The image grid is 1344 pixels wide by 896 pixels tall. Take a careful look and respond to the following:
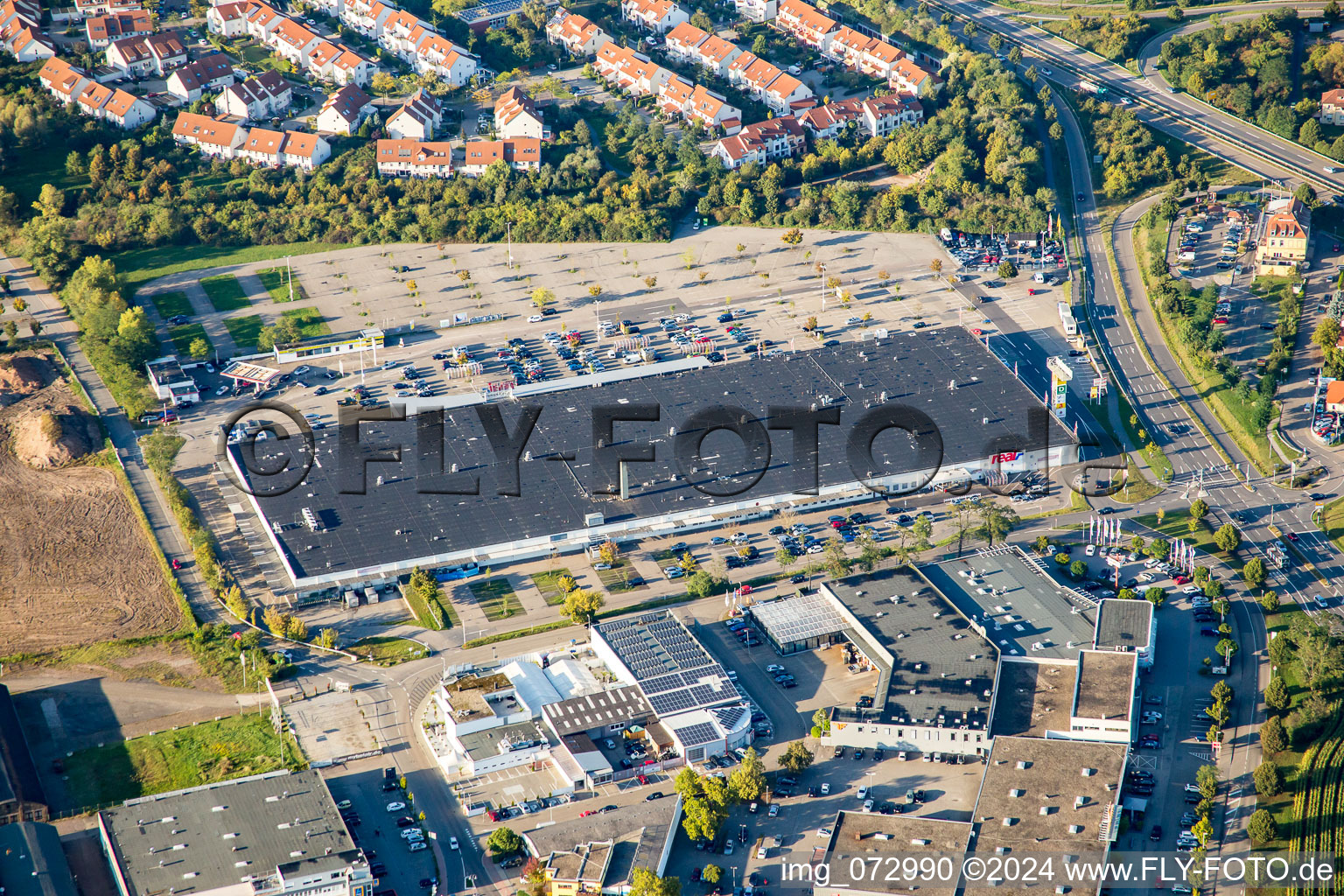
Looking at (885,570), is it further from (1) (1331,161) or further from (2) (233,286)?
(1) (1331,161)

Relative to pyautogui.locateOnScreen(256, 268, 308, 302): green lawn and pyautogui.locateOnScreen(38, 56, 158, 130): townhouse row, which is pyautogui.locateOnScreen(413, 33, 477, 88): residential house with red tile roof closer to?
pyautogui.locateOnScreen(38, 56, 158, 130): townhouse row

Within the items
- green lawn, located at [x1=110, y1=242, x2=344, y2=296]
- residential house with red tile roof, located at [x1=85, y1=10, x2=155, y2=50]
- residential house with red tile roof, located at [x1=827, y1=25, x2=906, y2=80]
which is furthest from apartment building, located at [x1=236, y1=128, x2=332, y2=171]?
residential house with red tile roof, located at [x1=827, y1=25, x2=906, y2=80]

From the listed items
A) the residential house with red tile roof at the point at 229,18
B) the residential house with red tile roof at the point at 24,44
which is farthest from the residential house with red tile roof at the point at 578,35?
the residential house with red tile roof at the point at 24,44

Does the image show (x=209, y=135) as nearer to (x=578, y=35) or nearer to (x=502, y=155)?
(x=502, y=155)

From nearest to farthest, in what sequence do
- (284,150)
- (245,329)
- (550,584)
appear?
1. (550,584)
2. (245,329)
3. (284,150)

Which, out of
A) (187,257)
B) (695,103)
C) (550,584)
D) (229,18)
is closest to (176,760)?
(550,584)

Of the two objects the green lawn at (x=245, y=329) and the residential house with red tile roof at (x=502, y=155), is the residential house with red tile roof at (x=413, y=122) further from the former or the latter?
the green lawn at (x=245, y=329)
